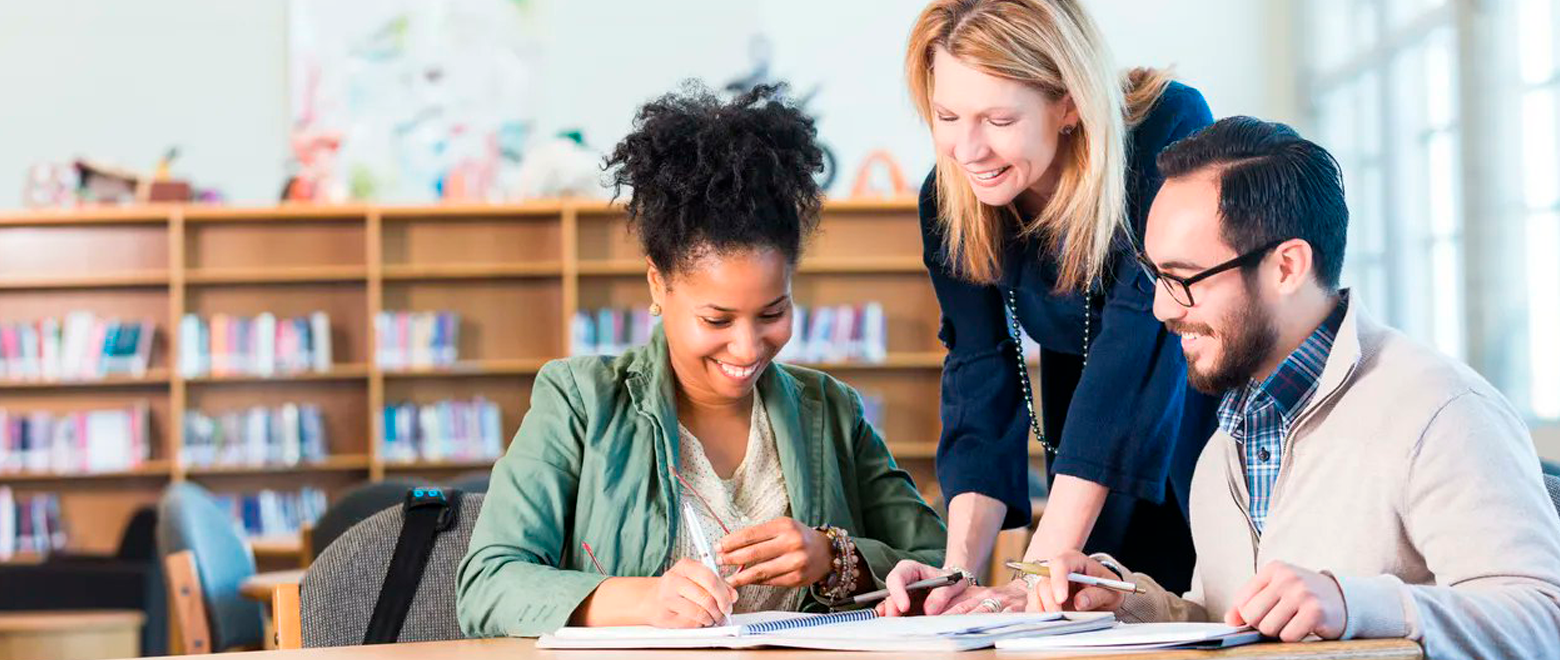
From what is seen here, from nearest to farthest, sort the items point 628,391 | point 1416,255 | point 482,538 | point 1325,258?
point 1325,258 → point 482,538 → point 628,391 → point 1416,255

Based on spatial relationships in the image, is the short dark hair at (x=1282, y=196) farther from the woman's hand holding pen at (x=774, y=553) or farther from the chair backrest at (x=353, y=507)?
the chair backrest at (x=353, y=507)

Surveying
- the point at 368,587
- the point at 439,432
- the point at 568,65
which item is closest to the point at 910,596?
the point at 368,587

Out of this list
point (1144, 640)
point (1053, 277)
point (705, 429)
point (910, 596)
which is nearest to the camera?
point (1144, 640)

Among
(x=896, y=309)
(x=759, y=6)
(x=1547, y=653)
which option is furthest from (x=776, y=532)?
(x=759, y=6)

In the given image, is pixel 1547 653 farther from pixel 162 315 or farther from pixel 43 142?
pixel 43 142

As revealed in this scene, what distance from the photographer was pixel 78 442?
7.46 m

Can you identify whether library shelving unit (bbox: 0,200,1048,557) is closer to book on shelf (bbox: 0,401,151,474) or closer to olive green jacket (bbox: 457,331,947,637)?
book on shelf (bbox: 0,401,151,474)

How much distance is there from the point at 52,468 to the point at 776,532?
21.8 ft

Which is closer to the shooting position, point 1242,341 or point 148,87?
point 1242,341

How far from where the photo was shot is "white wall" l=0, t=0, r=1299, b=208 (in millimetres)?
8422

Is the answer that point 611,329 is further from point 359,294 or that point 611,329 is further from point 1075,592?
point 1075,592

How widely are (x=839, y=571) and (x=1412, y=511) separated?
1.86 ft

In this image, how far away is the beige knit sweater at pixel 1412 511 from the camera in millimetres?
1307

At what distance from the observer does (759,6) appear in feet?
29.1
